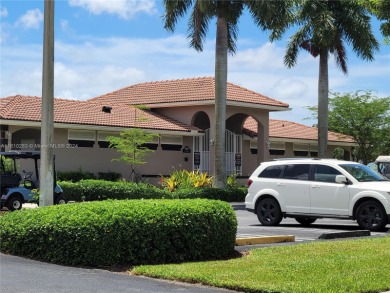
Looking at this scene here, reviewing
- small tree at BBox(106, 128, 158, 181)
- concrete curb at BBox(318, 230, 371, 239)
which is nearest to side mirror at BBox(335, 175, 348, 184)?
concrete curb at BBox(318, 230, 371, 239)

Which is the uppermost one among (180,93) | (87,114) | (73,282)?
(180,93)

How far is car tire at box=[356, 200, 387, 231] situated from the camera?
18219 mm

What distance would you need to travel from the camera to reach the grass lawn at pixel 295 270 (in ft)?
31.2

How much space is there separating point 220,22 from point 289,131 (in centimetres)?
1707

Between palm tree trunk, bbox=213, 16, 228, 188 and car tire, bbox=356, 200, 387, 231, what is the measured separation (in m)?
14.9

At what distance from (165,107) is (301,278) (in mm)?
32554

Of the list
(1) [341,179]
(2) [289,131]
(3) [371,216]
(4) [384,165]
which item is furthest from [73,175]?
(2) [289,131]

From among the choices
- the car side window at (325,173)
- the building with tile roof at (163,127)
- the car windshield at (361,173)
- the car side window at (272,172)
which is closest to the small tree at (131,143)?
the building with tile roof at (163,127)

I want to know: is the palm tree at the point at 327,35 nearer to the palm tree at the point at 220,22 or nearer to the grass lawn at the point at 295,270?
the palm tree at the point at 220,22

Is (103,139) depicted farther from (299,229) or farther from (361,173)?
(361,173)

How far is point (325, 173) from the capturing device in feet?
63.3

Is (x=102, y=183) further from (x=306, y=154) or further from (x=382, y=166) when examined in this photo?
(x=306, y=154)

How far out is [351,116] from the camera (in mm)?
55594

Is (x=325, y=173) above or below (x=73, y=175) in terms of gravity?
below
